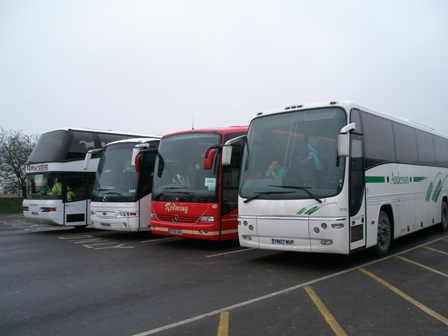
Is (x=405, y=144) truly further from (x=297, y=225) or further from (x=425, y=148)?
(x=297, y=225)

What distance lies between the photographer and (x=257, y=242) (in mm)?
8352

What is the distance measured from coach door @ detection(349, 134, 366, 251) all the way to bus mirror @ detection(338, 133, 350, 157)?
53cm

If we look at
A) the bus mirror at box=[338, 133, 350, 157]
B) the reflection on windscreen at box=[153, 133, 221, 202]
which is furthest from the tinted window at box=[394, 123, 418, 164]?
the reflection on windscreen at box=[153, 133, 221, 202]

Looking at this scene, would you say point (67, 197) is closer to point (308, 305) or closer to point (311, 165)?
point (311, 165)

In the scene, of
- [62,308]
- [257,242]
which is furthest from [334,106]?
[62,308]

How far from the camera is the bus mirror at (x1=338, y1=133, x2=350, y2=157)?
729 centimetres

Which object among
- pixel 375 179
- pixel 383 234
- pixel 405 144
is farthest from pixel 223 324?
pixel 405 144

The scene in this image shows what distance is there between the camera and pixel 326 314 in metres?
5.23

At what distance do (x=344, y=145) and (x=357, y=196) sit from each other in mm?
1168

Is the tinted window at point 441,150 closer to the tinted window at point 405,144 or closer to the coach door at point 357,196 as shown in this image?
the tinted window at point 405,144

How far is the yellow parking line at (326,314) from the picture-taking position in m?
4.66

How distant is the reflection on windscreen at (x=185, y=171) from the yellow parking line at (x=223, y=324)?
5106mm

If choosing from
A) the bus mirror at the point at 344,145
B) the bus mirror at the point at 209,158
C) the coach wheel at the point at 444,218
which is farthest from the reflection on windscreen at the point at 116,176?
the coach wheel at the point at 444,218

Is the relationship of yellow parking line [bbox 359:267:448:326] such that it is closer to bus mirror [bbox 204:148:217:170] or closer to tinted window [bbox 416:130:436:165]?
bus mirror [bbox 204:148:217:170]
